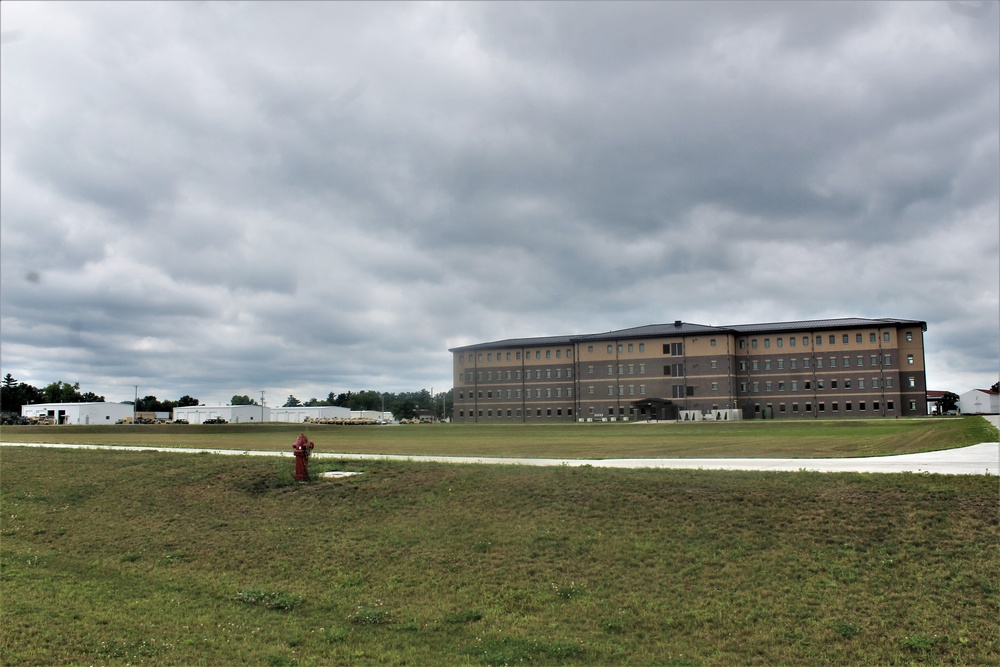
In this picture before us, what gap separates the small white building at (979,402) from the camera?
114m

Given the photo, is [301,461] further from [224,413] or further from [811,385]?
[224,413]

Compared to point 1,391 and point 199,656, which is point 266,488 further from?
point 1,391

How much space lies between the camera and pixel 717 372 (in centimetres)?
11225

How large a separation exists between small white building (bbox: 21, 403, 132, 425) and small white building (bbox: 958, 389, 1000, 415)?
147 m

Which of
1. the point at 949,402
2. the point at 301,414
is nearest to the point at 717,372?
the point at 949,402

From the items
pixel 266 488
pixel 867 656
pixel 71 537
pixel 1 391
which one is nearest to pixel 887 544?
pixel 867 656

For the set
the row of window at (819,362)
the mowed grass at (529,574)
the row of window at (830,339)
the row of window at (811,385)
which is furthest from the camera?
the row of window at (830,339)

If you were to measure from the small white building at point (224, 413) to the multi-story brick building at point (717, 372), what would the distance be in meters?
48.9

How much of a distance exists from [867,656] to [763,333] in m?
111

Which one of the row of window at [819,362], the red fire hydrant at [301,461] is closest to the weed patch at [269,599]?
the red fire hydrant at [301,461]

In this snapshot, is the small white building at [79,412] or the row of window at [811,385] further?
the small white building at [79,412]

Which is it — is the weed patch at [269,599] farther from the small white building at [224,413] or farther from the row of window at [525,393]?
the small white building at [224,413]

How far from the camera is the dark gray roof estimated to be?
10662 centimetres

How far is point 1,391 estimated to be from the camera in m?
156
